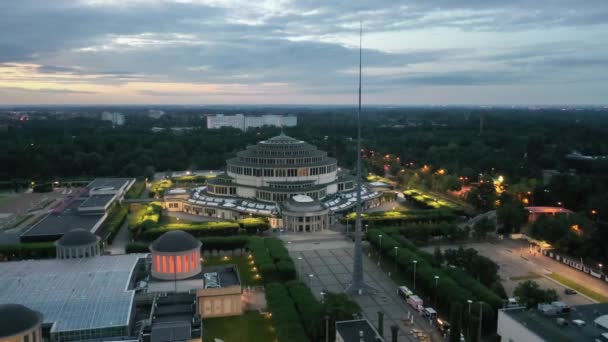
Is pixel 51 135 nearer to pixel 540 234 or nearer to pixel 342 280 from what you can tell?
pixel 342 280

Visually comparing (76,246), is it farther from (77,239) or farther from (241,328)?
(241,328)

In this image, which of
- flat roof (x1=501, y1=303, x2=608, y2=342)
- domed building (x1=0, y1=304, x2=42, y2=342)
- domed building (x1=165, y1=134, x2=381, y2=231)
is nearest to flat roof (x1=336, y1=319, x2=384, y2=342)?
flat roof (x1=501, y1=303, x2=608, y2=342)

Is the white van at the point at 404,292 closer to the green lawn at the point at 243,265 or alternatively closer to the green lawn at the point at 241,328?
the green lawn at the point at 241,328

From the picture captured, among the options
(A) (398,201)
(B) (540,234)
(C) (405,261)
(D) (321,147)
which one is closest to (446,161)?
(A) (398,201)

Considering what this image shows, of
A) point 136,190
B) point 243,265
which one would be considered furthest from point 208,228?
point 136,190

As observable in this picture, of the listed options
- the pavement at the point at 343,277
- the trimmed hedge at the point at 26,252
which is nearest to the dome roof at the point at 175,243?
the pavement at the point at 343,277

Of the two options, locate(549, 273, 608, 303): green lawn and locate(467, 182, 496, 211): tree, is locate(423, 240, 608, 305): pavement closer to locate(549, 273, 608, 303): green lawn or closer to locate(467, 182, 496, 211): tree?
locate(549, 273, 608, 303): green lawn

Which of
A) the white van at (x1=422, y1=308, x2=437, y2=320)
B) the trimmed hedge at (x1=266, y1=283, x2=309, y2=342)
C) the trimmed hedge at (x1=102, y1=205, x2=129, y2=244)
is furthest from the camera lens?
the trimmed hedge at (x1=102, y1=205, x2=129, y2=244)
